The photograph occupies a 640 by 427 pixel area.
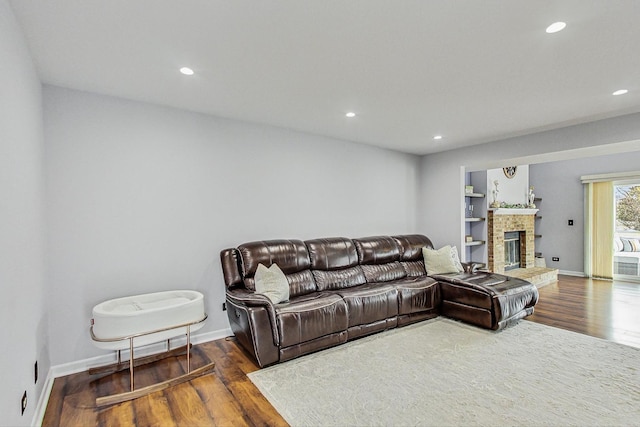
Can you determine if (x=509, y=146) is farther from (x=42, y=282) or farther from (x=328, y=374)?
(x=42, y=282)

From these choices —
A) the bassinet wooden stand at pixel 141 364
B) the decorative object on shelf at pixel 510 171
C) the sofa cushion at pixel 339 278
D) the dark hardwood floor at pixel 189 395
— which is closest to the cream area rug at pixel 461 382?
the dark hardwood floor at pixel 189 395

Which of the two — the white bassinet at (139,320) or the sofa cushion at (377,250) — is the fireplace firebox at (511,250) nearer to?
the sofa cushion at (377,250)

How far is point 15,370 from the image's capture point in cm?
166

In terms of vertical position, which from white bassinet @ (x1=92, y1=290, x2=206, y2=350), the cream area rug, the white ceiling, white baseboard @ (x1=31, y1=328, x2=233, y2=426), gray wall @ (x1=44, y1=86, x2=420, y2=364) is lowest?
the cream area rug

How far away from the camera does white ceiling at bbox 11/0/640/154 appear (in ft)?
5.81

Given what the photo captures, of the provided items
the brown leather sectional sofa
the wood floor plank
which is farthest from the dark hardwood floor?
the brown leather sectional sofa

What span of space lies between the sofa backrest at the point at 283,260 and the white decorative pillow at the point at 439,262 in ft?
6.41

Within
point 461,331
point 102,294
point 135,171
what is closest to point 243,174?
point 135,171

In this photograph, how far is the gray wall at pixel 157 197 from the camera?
2.81 metres

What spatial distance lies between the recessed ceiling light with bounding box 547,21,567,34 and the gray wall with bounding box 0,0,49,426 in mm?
3025

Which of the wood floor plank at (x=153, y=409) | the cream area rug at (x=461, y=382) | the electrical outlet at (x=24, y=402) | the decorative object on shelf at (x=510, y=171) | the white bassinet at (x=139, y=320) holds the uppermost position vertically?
the decorative object on shelf at (x=510, y=171)

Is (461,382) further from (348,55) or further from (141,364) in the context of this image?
(141,364)

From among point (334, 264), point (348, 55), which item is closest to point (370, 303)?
point (334, 264)

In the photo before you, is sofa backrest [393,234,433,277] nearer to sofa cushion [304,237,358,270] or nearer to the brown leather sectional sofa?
the brown leather sectional sofa
